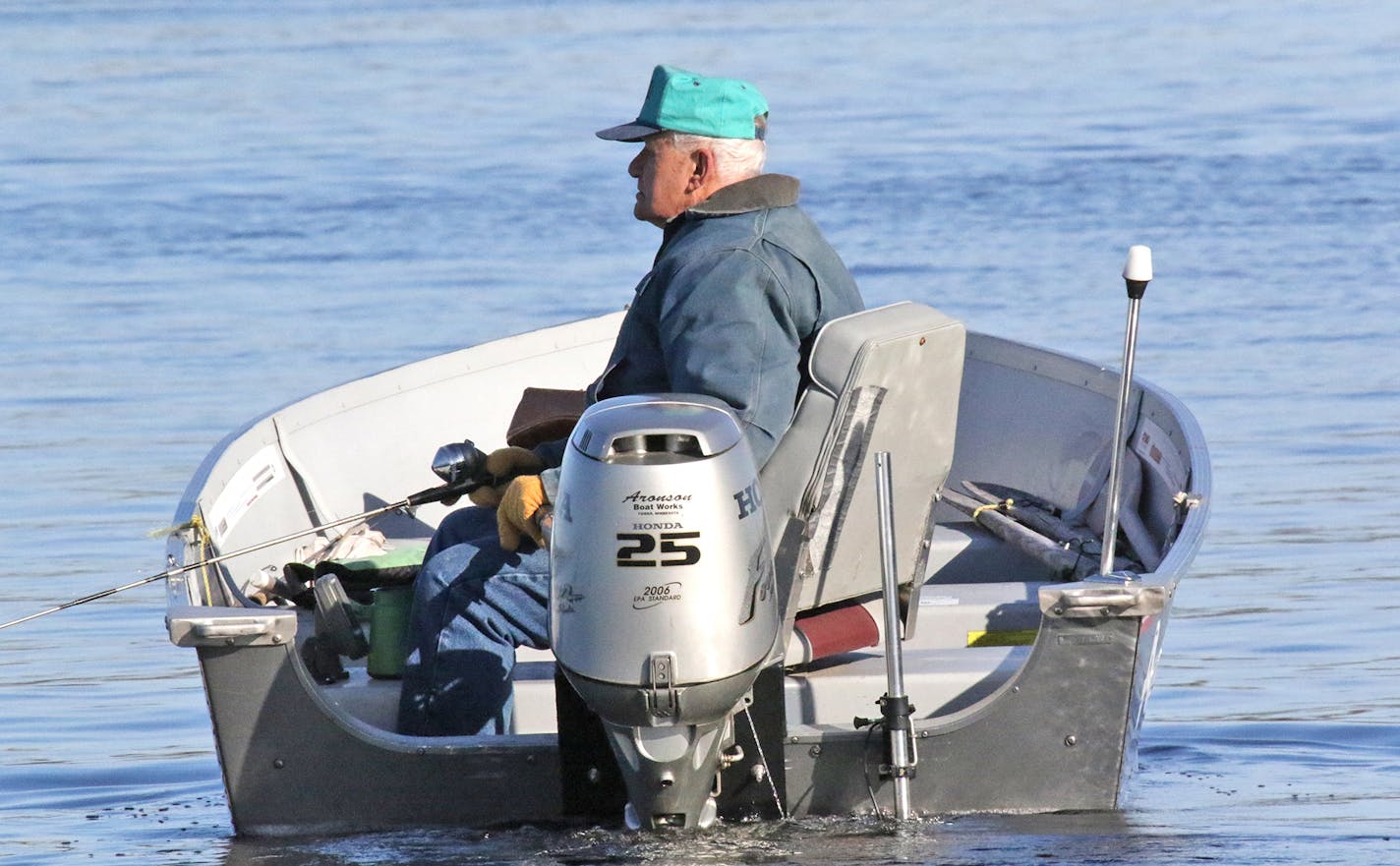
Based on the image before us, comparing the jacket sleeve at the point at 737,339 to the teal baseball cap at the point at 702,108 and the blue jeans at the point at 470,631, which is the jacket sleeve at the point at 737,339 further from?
the blue jeans at the point at 470,631

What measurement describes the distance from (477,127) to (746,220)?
15.9 metres

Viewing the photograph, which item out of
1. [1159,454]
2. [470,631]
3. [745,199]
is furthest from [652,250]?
[470,631]

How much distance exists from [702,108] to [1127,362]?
94 cm

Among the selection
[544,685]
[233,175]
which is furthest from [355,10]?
[544,685]

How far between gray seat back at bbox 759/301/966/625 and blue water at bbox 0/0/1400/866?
0.51m

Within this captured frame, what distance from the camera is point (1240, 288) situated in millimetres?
12430

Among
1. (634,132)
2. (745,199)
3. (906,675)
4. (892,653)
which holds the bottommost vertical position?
(906,675)

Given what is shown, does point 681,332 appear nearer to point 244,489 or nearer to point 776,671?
point 776,671

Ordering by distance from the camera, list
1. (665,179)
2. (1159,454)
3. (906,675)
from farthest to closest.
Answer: (1159,454)
(665,179)
(906,675)

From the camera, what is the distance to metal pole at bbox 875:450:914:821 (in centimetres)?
412

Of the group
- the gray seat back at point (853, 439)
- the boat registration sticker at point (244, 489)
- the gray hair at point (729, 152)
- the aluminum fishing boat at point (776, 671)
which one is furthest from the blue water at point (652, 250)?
the gray hair at point (729, 152)

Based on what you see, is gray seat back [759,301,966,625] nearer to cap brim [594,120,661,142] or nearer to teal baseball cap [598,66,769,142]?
teal baseball cap [598,66,769,142]

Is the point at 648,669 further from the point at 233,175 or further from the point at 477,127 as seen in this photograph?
the point at 477,127

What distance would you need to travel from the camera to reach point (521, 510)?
432 centimetres
